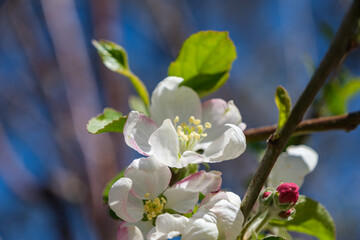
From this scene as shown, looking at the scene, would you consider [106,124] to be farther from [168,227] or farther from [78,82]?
[78,82]

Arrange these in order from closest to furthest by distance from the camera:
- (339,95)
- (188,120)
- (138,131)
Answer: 1. (138,131)
2. (188,120)
3. (339,95)

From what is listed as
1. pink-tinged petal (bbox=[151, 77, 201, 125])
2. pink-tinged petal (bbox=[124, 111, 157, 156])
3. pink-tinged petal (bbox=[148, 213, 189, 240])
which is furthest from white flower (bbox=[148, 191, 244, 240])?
pink-tinged petal (bbox=[151, 77, 201, 125])

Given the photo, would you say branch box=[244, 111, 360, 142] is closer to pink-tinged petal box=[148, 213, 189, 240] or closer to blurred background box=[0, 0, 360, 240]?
pink-tinged petal box=[148, 213, 189, 240]

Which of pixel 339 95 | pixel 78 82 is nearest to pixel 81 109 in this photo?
pixel 78 82

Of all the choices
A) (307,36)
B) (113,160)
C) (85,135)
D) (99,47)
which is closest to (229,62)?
(99,47)

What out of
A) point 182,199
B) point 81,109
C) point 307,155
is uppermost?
point 182,199

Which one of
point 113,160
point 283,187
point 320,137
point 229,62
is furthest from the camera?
point 320,137

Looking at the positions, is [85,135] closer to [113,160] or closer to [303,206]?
[113,160]

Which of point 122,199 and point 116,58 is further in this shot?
point 116,58
